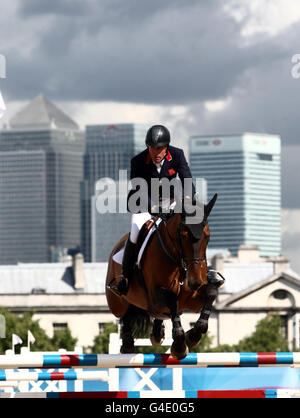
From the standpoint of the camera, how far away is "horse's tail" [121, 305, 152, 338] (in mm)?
16438

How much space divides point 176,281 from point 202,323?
0.87 meters

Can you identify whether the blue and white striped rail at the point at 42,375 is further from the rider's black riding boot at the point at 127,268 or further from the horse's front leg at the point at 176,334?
the rider's black riding boot at the point at 127,268

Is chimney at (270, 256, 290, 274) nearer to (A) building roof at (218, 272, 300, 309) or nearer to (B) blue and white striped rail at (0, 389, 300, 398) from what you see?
(A) building roof at (218, 272, 300, 309)

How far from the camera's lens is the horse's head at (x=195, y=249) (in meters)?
14.2

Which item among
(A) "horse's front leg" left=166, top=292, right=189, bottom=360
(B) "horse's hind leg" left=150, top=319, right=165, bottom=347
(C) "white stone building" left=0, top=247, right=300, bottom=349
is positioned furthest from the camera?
(C) "white stone building" left=0, top=247, right=300, bottom=349

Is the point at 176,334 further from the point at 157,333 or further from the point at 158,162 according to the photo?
the point at 158,162

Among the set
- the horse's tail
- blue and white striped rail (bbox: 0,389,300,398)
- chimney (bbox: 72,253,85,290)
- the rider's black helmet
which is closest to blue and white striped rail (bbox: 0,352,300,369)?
blue and white striped rail (bbox: 0,389,300,398)

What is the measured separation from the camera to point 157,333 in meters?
15.9

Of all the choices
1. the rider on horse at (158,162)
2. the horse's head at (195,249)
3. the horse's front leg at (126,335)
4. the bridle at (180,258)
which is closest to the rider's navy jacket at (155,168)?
the rider on horse at (158,162)

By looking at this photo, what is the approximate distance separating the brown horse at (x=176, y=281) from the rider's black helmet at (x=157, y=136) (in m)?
0.91

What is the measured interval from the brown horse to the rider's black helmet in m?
0.91

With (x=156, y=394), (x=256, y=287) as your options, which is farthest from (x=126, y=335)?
(x=256, y=287)
